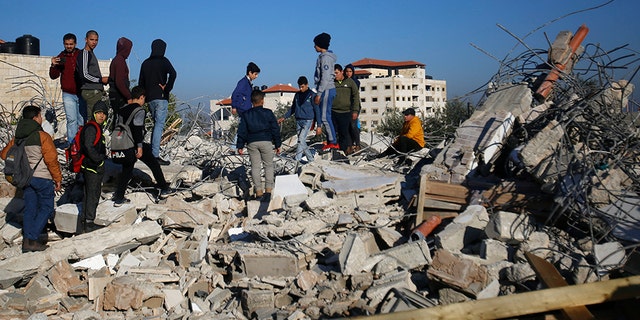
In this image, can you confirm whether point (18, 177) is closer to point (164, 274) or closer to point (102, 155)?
point (102, 155)

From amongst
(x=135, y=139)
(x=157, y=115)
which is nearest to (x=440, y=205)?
(x=135, y=139)

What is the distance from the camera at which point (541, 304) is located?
4148 mm

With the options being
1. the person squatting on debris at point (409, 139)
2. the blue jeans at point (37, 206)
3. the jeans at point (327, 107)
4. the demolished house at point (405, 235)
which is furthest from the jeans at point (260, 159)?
the blue jeans at point (37, 206)

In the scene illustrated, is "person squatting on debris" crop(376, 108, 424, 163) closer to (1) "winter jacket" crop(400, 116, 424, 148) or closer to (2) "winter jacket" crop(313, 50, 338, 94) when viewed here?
(1) "winter jacket" crop(400, 116, 424, 148)

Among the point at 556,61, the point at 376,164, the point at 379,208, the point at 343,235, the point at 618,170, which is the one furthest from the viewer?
the point at 376,164

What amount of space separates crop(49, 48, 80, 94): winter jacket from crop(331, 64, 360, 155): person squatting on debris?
422 centimetres

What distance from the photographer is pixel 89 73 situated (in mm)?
8445

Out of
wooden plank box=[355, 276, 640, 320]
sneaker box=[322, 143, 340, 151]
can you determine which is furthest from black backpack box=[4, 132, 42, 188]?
wooden plank box=[355, 276, 640, 320]

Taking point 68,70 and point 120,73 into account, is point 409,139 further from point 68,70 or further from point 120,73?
point 68,70

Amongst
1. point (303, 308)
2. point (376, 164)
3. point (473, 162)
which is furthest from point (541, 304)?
point (376, 164)

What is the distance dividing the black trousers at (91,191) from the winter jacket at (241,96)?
261 centimetres

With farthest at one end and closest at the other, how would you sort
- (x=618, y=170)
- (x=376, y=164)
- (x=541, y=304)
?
1. (x=376, y=164)
2. (x=618, y=170)
3. (x=541, y=304)

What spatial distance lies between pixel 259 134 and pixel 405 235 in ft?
7.60

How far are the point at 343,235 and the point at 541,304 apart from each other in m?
2.65
